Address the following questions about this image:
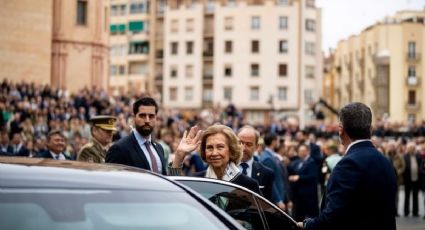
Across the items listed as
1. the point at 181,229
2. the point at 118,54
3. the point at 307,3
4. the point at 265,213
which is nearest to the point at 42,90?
the point at 265,213

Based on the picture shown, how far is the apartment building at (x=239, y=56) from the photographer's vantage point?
103m

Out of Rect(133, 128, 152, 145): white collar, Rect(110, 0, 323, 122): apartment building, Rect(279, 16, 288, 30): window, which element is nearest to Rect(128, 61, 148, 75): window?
Rect(110, 0, 323, 122): apartment building

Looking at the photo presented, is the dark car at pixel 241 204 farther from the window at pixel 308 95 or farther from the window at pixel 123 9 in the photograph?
the window at pixel 123 9

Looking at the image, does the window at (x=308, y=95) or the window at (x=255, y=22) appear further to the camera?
the window at (x=255, y=22)

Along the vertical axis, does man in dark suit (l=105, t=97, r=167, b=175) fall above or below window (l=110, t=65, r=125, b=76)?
below

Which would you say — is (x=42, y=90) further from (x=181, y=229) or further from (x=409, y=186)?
(x=181, y=229)

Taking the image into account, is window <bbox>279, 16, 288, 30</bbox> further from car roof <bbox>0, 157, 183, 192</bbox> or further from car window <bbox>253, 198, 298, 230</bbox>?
car roof <bbox>0, 157, 183, 192</bbox>

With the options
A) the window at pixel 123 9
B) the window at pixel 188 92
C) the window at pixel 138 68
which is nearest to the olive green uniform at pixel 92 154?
the window at pixel 188 92

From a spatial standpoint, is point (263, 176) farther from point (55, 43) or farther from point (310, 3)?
point (310, 3)

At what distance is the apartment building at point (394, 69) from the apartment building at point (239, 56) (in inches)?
376

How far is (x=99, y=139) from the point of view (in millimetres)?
13328

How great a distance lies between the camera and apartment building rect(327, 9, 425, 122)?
109750 mm

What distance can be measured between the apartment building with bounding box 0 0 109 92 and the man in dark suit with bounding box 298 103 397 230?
3966 centimetres

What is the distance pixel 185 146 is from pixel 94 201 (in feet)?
15.0
